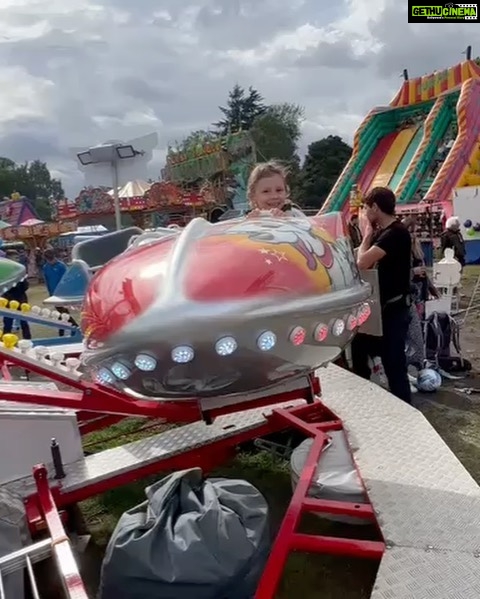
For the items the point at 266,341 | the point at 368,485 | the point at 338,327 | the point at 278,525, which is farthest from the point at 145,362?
the point at 278,525

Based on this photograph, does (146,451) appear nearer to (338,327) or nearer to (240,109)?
(338,327)

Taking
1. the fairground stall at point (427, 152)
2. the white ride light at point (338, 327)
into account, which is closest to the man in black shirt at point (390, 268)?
the white ride light at point (338, 327)

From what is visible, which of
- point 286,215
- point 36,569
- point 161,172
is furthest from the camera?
point 161,172

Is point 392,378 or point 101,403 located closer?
point 101,403

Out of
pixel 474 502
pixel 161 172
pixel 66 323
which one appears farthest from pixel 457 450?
pixel 161 172

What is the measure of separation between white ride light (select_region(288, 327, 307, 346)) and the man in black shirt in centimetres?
152

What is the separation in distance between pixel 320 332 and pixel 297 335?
128mm

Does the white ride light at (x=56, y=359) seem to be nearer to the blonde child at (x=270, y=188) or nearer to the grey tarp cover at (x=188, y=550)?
the grey tarp cover at (x=188, y=550)

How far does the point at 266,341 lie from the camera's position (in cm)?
194

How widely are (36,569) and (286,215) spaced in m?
1.66

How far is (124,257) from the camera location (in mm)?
2307

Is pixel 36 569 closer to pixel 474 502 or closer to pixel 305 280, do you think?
pixel 305 280

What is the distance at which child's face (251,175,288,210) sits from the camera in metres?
3.10

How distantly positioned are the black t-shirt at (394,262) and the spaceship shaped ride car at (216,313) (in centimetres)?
131
